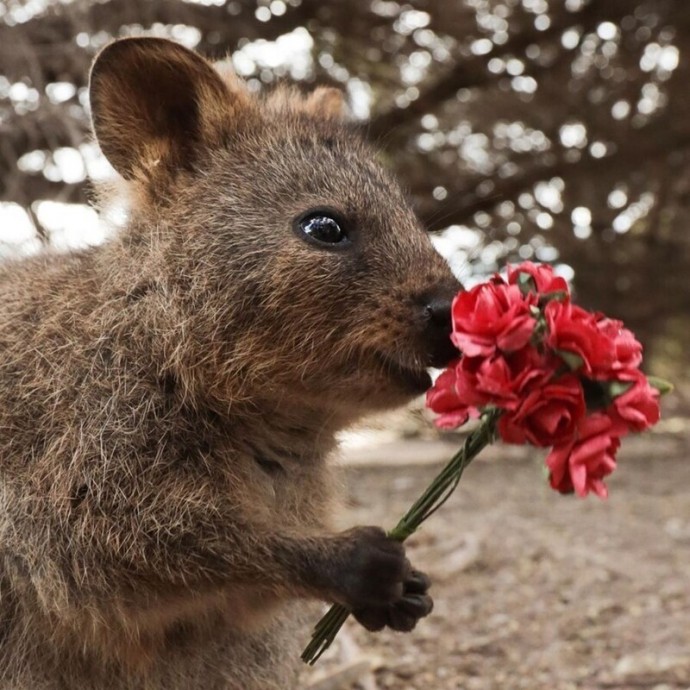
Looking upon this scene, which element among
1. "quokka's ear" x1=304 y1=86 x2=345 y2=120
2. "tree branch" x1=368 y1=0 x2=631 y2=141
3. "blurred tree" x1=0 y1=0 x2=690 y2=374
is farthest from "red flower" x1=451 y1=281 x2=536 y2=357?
"tree branch" x1=368 y1=0 x2=631 y2=141

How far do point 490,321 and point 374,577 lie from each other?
703mm

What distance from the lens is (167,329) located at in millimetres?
2602

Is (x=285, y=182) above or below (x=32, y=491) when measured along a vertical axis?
above

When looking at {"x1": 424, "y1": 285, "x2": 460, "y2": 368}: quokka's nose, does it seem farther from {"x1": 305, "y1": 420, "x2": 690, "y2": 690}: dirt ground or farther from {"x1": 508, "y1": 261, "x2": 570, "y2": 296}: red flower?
{"x1": 305, "y1": 420, "x2": 690, "y2": 690}: dirt ground

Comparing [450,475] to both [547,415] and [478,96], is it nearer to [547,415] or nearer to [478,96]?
[547,415]

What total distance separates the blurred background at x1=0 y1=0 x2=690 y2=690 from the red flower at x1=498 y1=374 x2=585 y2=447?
1231mm

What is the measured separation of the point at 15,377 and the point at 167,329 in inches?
18.8

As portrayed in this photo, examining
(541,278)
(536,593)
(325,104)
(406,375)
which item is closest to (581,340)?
(541,278)

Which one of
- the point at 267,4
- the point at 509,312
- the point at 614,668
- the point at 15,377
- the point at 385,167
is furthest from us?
the point at 267,4

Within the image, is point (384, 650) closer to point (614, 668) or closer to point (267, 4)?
point (614, 668)

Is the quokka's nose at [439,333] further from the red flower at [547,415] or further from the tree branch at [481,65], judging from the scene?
the tree branch at [481,65]

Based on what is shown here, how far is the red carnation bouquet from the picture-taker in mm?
2113

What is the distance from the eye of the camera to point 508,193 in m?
7.30

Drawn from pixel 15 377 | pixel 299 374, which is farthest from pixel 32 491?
pixel 299 374
